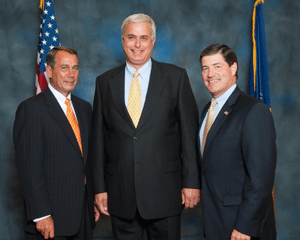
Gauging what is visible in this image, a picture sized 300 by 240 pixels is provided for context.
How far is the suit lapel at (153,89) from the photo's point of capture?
84.1 inches

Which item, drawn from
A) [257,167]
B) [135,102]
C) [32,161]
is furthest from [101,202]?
[257,167]

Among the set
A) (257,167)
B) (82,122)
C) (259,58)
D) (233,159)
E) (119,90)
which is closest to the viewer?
(257,167)

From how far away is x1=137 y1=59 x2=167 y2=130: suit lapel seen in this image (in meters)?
2.14

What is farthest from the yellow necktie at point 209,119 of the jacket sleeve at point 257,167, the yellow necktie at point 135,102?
the yellow necktie at point 135,102

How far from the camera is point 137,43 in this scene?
223 cm

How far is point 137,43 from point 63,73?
0.57 metres

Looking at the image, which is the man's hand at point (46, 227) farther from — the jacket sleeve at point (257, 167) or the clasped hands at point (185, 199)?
the jacket sleeve at point (257, 167)

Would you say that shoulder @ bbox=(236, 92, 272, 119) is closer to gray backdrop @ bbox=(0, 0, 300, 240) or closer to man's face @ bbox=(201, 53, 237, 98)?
man's face @ bbox=(201, 53, 237, 98)

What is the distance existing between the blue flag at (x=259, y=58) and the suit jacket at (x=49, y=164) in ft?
6.81

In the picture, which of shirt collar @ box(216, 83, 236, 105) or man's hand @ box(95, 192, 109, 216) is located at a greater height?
shirt collar @ box(216, 83, 236, 105)

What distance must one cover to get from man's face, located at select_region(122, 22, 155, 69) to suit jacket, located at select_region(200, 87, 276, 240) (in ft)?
2.27

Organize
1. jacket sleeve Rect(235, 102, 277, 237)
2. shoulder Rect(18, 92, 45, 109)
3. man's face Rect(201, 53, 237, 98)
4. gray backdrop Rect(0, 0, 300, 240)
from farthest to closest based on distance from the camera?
gray backdrop Rect(0, 0, 300, 240), shoulder Rect(18, 92, 45, 109), man's face Rect(201, 53, 237, 98), jacket sleeve Rect(235, 102, 277, 237)

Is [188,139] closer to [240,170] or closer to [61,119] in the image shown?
[240,170]

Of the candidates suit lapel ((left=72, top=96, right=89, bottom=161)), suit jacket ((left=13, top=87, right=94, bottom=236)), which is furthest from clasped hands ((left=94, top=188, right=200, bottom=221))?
suit lapel ((left=72, top=96, right=89, bottom=161))
